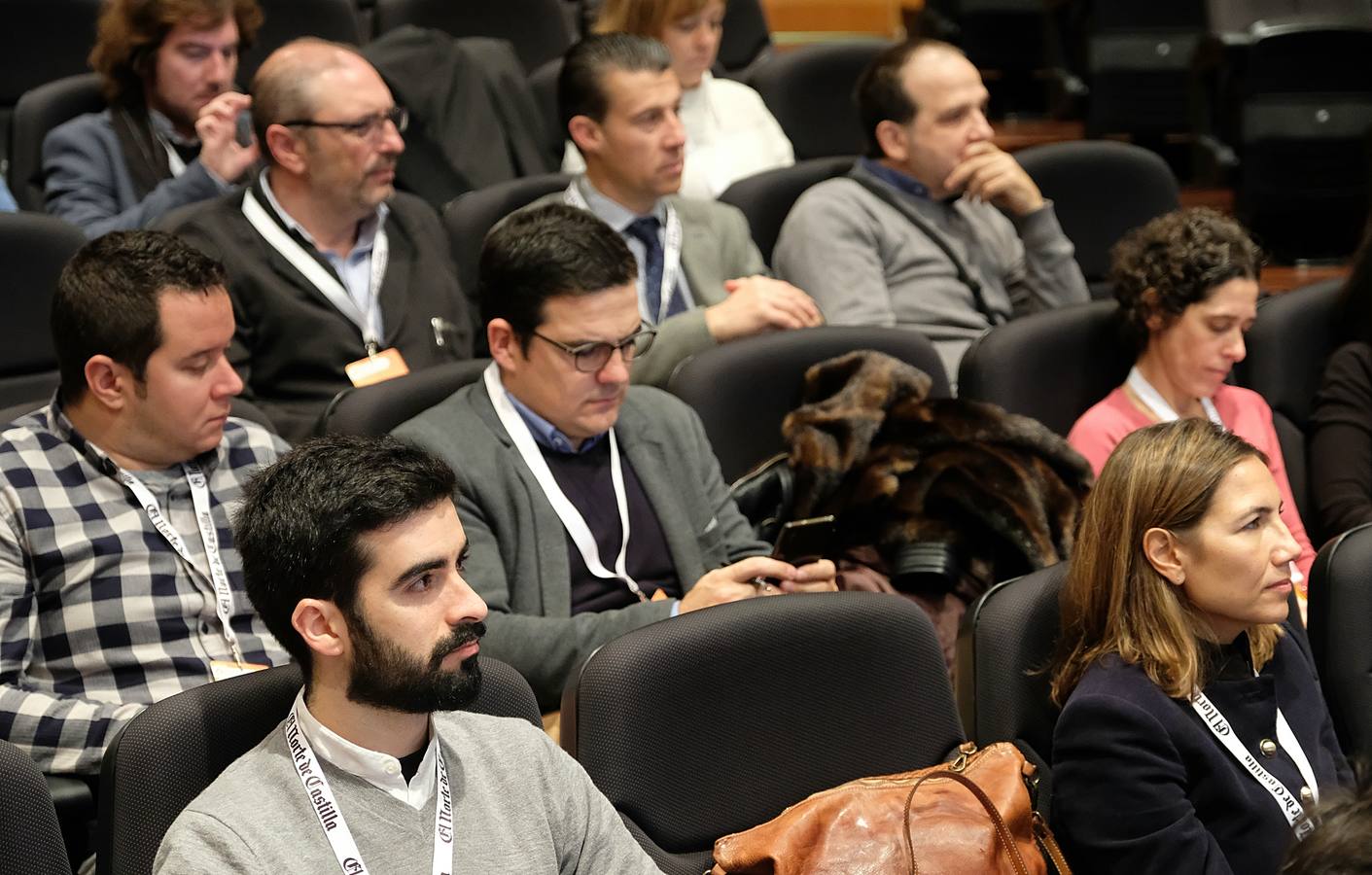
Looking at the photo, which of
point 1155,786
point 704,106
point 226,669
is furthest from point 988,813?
point 704,106

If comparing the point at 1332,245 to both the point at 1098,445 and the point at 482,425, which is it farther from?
the point at 482,425

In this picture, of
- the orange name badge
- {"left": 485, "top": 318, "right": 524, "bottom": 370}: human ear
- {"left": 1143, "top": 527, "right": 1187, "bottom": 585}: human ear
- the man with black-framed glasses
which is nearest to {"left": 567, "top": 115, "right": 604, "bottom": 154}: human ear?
the man with black-framed glasses

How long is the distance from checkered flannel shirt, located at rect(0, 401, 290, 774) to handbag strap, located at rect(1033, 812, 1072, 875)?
1.08 meters

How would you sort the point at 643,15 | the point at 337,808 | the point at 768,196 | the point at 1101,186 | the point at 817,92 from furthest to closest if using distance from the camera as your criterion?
the point at 817,92 → the point at 643,15 → the point at 1101,186 → the point at 768,196 → the point at 337,808

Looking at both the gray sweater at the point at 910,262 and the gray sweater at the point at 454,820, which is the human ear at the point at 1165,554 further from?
the gray sweater at the point at 910,262

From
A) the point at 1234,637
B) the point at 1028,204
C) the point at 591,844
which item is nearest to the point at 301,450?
the point at 591,844

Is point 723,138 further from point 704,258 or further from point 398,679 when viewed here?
point 398,679

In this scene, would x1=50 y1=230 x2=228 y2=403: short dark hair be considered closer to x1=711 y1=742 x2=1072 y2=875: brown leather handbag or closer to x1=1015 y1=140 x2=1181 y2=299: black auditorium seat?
x1=711 y1=742 x2=1072 y2=875: brown leather handbag

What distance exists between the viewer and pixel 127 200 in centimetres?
368

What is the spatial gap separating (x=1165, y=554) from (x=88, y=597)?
1461 mm

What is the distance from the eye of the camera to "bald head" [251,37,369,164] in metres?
3.29

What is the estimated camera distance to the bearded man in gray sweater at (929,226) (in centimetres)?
362

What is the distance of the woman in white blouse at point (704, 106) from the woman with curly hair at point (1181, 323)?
1.33 metres

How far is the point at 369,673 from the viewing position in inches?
66.0
